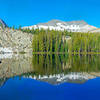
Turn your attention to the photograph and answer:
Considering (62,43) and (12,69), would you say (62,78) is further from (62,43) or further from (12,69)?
(62,43)

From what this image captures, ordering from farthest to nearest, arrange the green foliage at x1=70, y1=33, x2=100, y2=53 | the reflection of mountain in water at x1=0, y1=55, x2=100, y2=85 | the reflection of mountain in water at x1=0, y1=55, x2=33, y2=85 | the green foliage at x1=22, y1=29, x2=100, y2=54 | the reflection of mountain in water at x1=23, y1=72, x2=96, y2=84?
the green foliage at x1=70, y1=33, x2=100, y2=53 < the green foliage at x1=22, y1=29, x2=100, y2=54 < the reflection of mountain in water at x1=0, y1=55, x2=33, y2=85 < the reflection of mountain in water at x1=0, y1=55, x2=100, y2=85 < the reflection of mountain in water at x1=23, y1=72, x2=96, y2=84

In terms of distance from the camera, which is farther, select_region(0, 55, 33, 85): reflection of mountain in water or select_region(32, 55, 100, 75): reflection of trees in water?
select_region(32, 55, 100, 75): reflection of trees in water

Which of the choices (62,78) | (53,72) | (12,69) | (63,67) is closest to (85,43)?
(63,67)

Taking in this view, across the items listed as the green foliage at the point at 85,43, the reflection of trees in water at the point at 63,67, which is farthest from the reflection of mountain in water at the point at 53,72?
the green foliage at the point at 85,43

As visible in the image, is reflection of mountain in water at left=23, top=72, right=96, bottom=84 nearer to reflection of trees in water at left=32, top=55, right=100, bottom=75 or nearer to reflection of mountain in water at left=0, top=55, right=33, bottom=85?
reflection of trees in water at left=32, top=55, right=100, bottom=75

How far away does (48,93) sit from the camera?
11922mm

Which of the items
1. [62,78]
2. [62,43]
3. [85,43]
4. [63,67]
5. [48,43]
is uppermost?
[62,43]

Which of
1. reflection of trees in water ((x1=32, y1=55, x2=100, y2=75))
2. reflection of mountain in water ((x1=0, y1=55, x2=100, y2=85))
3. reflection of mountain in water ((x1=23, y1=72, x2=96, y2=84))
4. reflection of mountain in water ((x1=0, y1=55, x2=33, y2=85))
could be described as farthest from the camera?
reflection of trees in water ((x1=32, y1=55, x2=100, y2=75))

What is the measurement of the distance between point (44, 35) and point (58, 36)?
1284 cm

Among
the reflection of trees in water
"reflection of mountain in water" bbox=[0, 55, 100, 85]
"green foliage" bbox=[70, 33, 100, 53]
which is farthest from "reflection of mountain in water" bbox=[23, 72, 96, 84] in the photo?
"green foliage" bbox=[70, 33, 100, 53]

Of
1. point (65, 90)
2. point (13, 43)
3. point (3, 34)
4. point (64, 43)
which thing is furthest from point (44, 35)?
point (65, 90)

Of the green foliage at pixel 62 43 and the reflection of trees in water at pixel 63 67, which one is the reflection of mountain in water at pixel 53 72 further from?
the green foliage at pixel 62 43

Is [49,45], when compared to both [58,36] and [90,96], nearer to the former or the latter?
[58,36]

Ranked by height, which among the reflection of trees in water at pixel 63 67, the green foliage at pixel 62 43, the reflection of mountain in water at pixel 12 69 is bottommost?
the reflection of trees in water at pixel 63 67
